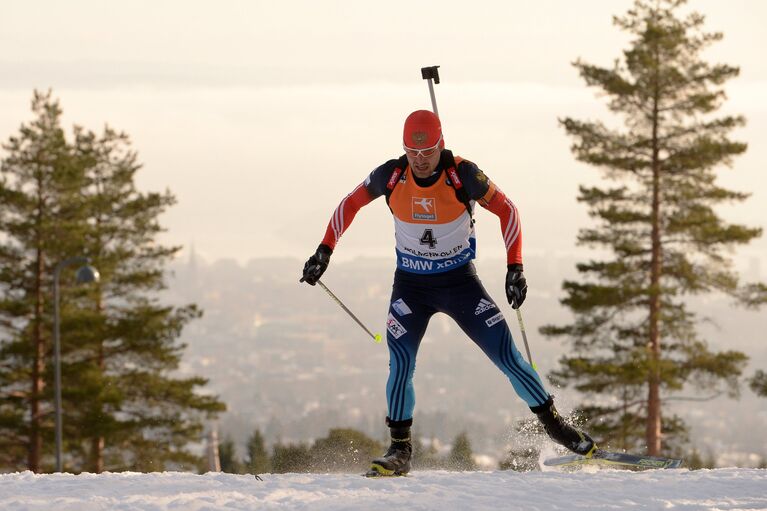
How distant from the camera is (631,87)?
24.6 m

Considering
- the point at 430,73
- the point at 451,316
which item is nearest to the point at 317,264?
the point at 451,316

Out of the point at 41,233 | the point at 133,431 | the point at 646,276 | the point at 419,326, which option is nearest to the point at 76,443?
the point at 133,431

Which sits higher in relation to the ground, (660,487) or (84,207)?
(84,207)

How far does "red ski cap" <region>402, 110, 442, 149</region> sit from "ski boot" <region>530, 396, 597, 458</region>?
2200mm

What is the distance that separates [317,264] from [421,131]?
1.32 meters

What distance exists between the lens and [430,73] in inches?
349

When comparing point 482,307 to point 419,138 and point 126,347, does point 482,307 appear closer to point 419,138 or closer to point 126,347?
point 419,138

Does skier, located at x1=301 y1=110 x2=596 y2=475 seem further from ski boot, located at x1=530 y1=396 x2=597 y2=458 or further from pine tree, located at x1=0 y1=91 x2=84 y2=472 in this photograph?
pine tree, located at x1=0 y1=91 x2=84 y2=472

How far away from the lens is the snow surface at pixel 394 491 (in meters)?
6.13

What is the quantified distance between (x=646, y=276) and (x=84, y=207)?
1485cm

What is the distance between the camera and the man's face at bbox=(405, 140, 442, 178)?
23.6 ft

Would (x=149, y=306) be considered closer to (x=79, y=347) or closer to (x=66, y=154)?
(x=79, y=347)

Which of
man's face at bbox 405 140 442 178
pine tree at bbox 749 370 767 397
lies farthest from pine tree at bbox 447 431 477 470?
pine tree at bbox 749 370 767 397

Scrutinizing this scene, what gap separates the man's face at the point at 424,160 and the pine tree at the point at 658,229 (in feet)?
56.7
